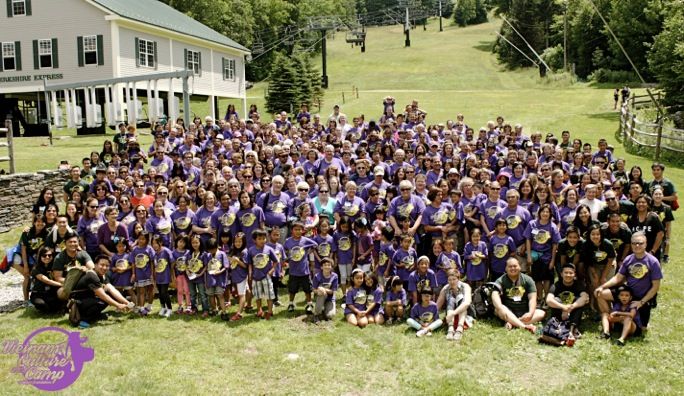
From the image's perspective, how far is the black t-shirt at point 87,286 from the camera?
848cm

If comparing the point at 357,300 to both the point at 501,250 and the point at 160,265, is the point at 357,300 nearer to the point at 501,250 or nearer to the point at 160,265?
the point at 501,250

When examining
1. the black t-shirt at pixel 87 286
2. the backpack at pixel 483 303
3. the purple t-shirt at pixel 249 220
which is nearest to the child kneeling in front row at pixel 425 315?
the backpack at pixel 483 303

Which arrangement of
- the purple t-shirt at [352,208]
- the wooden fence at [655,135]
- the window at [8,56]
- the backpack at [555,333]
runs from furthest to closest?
1. the window at [8,56]
2. the wooden fence at [655,135]
3. the purple t-shirt at [352,208]
4. the backpack at [555,333]

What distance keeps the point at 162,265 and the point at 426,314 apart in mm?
4085

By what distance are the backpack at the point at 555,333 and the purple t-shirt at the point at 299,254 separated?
3552mm

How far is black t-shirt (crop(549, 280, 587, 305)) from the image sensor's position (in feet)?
26.0

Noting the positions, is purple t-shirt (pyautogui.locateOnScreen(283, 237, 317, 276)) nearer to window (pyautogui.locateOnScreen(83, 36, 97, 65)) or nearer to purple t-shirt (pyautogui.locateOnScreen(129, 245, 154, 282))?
purple t-shirt (pyautogui.locateOnScreen(129, 245, 154, 282))

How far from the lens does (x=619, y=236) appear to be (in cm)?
830

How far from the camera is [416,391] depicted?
6305 mm

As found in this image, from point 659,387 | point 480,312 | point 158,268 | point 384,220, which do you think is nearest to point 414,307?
point 480,312

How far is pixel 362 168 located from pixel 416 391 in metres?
4.99

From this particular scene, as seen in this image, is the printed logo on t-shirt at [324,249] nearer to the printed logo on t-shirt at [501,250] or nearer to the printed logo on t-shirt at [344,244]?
the printed logo on t-shirt at [344,244]

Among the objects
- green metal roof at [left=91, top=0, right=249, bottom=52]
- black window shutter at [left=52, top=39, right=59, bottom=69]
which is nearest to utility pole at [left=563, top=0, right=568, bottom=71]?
green metal roof at [left=91, top=0, right=249, bottom=52]

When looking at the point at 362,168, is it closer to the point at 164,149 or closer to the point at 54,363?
the point at 164,149
